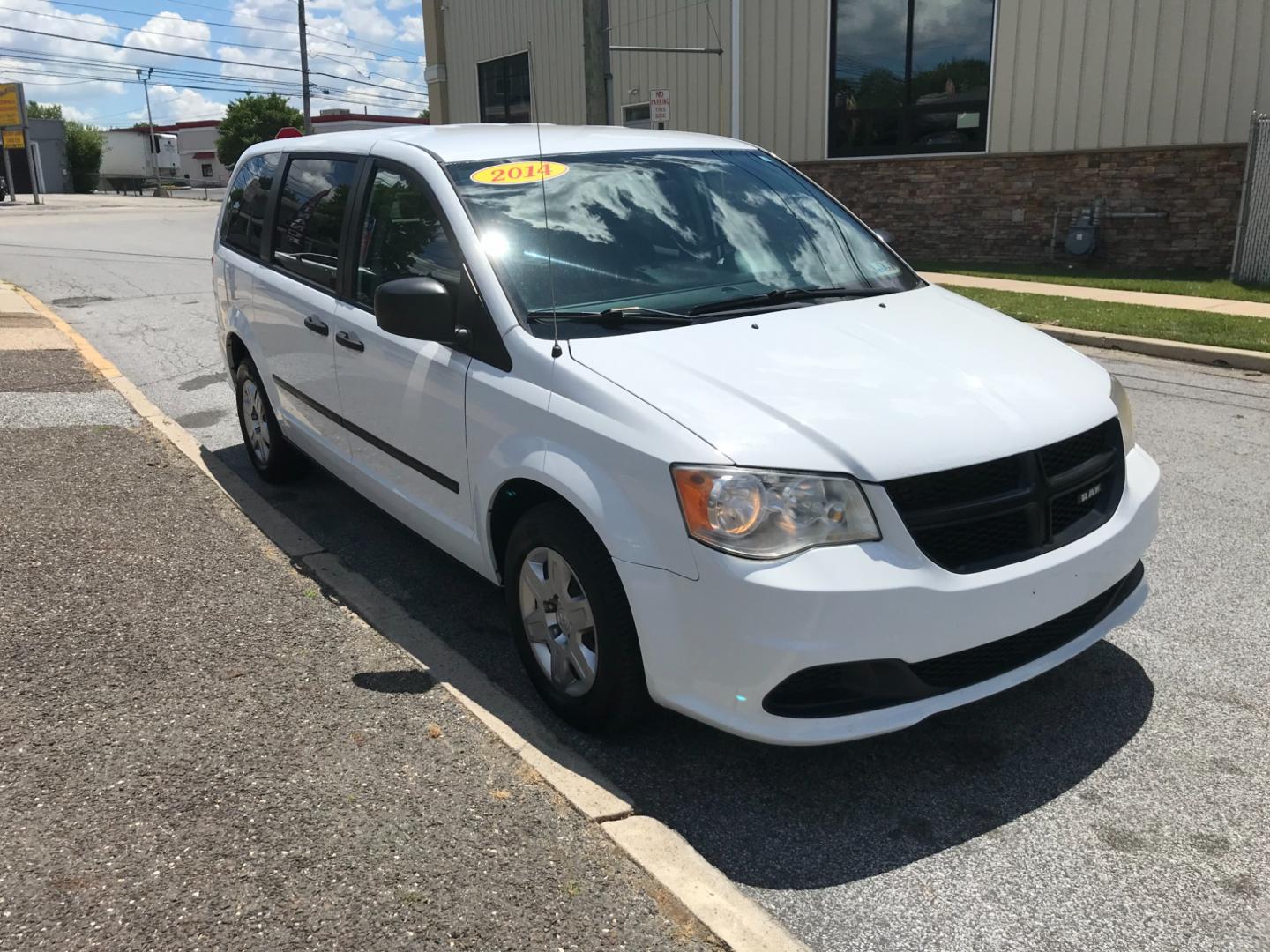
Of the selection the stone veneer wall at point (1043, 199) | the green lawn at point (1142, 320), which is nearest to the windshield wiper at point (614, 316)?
the green lawn at point (1142, 320)

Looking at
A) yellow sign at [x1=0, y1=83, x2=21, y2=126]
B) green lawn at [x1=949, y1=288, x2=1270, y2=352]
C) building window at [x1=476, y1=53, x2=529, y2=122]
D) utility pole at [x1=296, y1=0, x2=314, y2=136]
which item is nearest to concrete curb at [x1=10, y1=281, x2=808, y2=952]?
green lawn at [x1=949, y1=288, x2=1270, y2=352]

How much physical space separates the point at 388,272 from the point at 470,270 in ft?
2.40

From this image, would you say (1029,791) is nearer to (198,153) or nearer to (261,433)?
(261,433)

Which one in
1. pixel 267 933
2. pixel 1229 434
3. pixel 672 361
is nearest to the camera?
pixel 267 933

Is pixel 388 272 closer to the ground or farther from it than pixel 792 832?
farther from it

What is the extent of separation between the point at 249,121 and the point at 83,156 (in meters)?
11.7

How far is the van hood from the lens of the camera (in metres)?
2.86

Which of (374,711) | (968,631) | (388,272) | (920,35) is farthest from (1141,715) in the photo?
(920,35)

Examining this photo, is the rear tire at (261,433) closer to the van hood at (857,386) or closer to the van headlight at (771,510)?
the van hood at (857,386)

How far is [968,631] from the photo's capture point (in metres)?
2.87

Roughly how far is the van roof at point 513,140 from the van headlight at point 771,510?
194cm

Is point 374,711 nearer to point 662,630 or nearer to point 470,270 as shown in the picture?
point 662,630

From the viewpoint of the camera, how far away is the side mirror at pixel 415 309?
3.51m

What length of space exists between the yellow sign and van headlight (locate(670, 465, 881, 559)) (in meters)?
68.4
